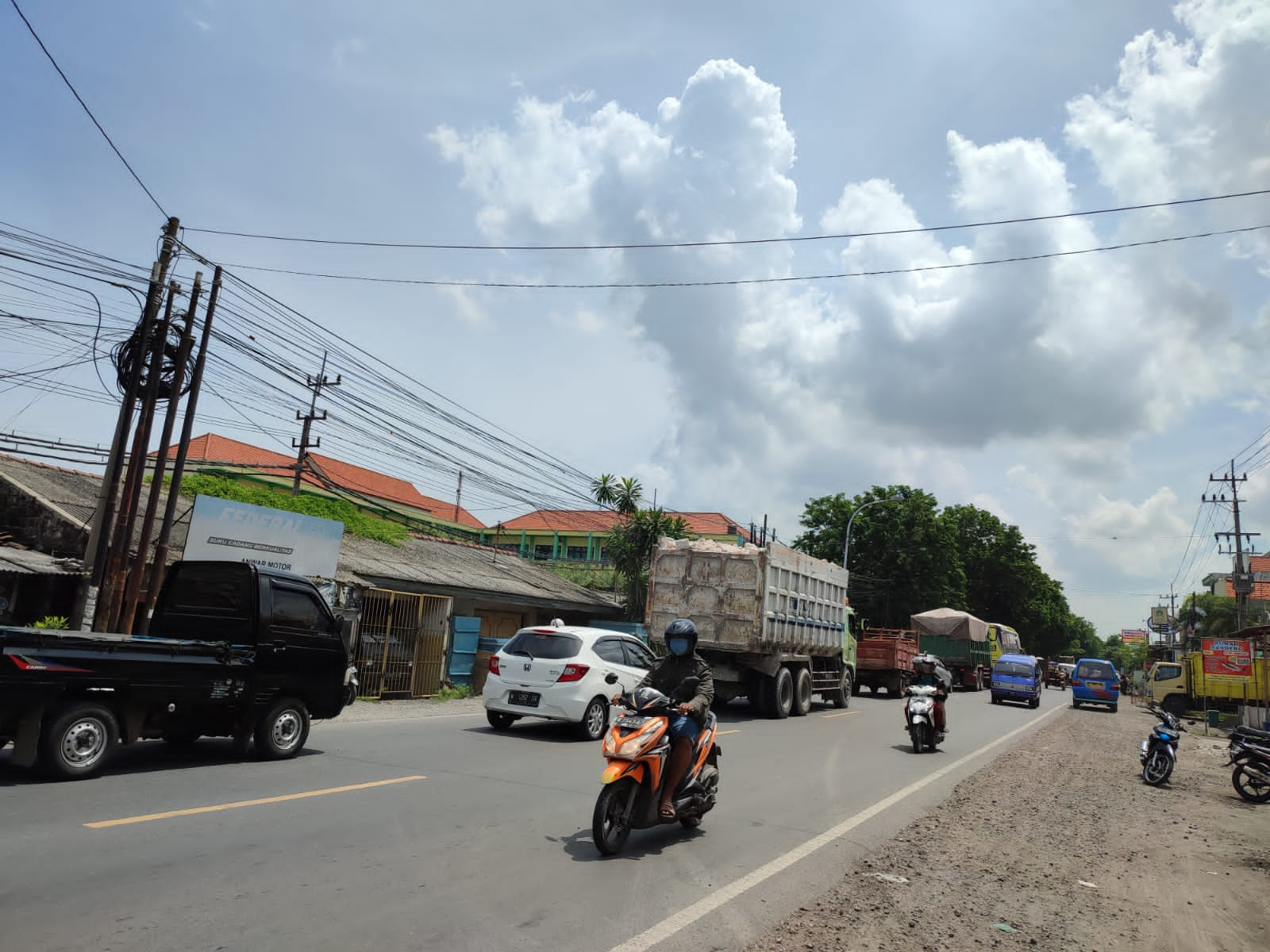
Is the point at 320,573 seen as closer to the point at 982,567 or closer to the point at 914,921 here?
the point at 914,921

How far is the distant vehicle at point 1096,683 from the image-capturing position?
31.3 metres

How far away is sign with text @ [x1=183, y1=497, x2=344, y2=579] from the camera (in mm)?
15516

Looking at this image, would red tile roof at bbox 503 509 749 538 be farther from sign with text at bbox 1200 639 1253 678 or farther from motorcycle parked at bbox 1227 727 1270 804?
motorcycle parked at bbox 1227 727 1270 804

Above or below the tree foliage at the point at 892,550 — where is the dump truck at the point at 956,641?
below

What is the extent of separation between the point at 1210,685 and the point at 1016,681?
18.7 feet

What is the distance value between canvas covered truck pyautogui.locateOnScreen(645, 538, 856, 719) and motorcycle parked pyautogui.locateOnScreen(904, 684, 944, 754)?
3.68 meters

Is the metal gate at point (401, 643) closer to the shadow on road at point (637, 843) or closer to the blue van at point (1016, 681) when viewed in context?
Result: the shadow on road at point (637, 843)

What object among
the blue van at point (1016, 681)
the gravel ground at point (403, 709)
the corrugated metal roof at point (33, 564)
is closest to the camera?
the gravel ground at point (403, 709)

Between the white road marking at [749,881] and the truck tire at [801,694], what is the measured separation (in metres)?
8.39

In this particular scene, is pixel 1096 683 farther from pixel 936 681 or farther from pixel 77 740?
pixel 77 740

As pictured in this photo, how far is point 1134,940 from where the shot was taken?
485 centimetres

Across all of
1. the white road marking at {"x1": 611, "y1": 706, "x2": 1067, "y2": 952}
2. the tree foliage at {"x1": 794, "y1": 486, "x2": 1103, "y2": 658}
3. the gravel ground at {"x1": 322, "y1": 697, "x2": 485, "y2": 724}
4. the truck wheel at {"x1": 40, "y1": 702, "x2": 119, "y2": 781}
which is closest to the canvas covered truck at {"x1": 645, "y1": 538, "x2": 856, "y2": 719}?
the gravel ground at {"x1": 322, "y1": 697, "x2": 485, "y2": 724}

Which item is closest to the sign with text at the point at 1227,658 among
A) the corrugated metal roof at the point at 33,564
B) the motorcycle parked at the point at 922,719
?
the motorcycle parked at the point at 922,719

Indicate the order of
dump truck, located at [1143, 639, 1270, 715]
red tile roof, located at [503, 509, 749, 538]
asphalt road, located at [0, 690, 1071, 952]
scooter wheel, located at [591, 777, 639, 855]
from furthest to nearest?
1. red tile roof, located at [503, 509, 749, 538]
2. dump truck, located at [1143, 639, 1270, 715]
3. scooter wheel, located at [591, 777, 639, 855]
4. asphalt road, located at [0, 690, 1071, 952]
